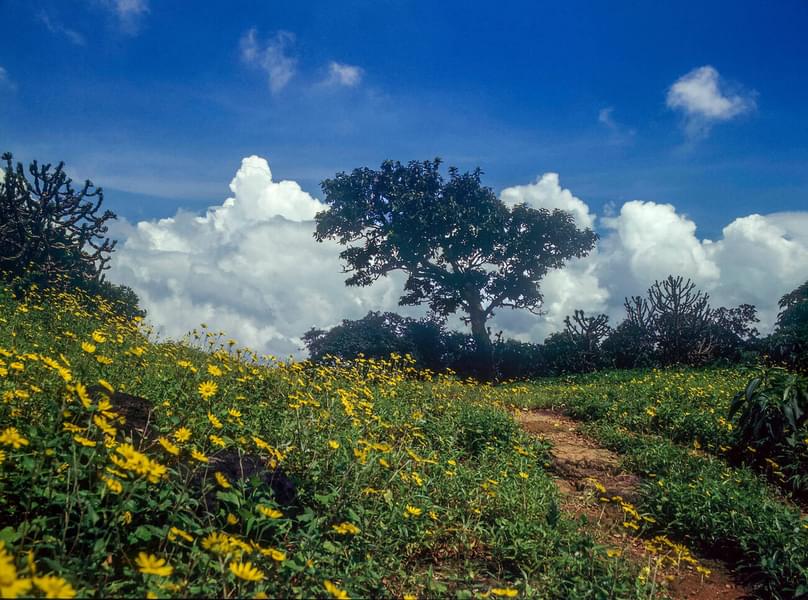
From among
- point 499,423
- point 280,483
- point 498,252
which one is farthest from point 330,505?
point 498,252

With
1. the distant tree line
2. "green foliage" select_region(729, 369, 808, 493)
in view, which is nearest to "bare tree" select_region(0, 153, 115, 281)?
the distant tree line

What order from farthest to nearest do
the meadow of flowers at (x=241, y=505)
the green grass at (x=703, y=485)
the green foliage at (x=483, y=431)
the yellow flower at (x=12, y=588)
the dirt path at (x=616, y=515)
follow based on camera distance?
the green foliage at (x=483, y=431) → the green grass at (x=703, y=485) → the dirt path at (x=616, y=515) → the meadow of flowers at (x=241, y=505) → the yellow flower at (x=12, y=588)

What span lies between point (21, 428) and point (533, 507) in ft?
11.6

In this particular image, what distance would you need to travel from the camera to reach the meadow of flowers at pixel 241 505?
2.17 metres

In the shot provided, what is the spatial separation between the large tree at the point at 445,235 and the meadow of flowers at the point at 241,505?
1941cm

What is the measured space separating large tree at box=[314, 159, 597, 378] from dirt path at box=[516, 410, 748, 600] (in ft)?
54.3

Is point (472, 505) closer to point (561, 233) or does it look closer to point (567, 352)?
point (567, 352)

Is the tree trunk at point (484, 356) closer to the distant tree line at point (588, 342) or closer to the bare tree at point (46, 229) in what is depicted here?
the distant tree line at point (588, 342)

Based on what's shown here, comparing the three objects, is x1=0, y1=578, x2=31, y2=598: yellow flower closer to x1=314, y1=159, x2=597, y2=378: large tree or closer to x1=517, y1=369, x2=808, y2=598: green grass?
x1=517, y1=369, x2=808, y2=598: green grass

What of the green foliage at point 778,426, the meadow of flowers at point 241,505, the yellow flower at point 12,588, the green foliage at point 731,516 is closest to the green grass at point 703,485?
the green foliage at point 731,516

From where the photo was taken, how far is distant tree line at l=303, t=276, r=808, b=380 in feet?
66.3

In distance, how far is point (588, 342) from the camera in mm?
21750

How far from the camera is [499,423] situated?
22.7 feet

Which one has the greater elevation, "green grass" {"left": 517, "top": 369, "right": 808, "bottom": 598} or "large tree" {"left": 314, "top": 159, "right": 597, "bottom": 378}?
"large tree" {"left": 314, "top": 159, "right": 597, "bottom": 378}
